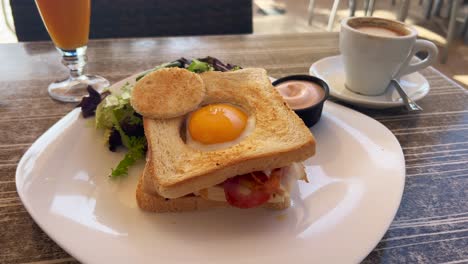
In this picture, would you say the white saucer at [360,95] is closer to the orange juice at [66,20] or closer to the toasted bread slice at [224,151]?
the toasted bread slice at [224,151]

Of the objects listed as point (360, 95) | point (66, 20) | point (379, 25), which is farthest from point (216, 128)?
point (379, 25)

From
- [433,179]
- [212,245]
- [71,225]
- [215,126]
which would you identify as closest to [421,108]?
[433,179]

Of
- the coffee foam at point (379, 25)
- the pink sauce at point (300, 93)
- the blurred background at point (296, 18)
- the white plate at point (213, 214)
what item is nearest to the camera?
the white plate at point (213, 214)

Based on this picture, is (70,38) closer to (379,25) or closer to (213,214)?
(213,214)

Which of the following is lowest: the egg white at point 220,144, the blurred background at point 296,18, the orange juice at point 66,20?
the blurred background at point 296,18

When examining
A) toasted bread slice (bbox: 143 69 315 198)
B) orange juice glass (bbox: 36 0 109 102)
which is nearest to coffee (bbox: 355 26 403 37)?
toasted bread slice (bbox: 143 69 315 198)

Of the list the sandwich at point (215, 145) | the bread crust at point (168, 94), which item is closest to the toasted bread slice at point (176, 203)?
the sandwich at point (215, 145)
